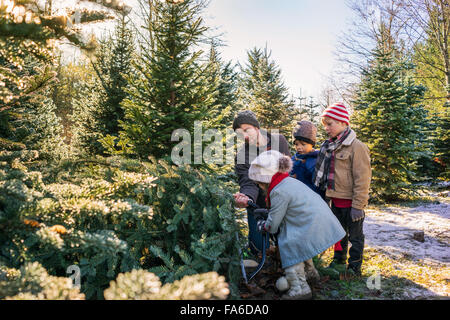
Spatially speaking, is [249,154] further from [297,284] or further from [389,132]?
[389,132]

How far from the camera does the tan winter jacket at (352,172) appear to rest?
3129 millimetres

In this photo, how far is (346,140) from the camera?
328 cm

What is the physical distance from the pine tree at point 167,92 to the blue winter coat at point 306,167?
5.60 ft

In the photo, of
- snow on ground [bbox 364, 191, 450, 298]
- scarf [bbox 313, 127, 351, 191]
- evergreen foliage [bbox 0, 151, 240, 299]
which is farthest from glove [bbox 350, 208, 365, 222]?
evergreen foliage [bbox 0, 151, 240, 299]

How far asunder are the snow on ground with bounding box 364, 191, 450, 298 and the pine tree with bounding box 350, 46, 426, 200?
0.98 m

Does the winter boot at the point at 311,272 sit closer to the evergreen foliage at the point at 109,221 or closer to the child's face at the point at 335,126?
the evergreen foliage at the point at 109,221

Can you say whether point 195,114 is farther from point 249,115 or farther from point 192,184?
point 192,184

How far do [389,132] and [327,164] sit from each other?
6.68 metres

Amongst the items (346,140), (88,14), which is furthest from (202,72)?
(88,14)

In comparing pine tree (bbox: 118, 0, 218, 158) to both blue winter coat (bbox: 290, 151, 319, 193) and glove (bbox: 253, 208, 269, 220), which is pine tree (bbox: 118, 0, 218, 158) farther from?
glove (bbox: 253, 208, 269, 220)

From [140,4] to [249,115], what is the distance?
603 inches

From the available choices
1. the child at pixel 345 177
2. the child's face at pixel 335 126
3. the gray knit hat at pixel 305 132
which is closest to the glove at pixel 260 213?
the child at pixel 345 177

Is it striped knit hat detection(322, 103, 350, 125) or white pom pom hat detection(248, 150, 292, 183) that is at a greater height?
striped knit hat detection(322, 103, 350, 125)

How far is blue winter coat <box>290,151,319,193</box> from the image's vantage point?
3.74 metres
